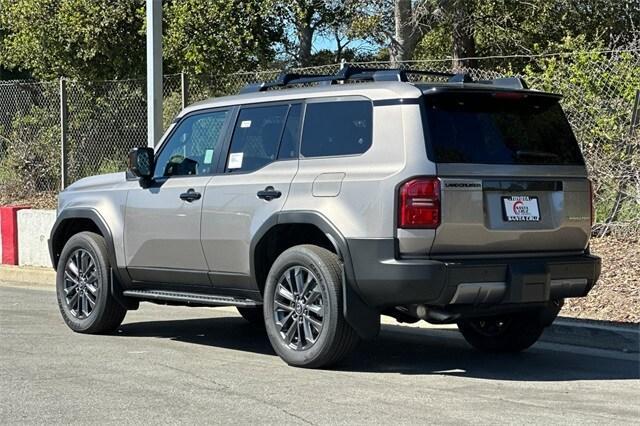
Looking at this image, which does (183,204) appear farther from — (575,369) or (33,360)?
(575,369)

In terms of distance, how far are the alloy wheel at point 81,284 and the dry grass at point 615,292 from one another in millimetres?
4300

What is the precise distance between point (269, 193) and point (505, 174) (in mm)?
1700

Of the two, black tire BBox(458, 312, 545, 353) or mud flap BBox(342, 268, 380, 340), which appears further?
black tire BBox(458, 312, 545, 353)

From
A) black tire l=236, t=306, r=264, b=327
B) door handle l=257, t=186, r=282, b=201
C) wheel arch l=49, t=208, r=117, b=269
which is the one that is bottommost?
black tire l=236, t=306, r=264, b=327

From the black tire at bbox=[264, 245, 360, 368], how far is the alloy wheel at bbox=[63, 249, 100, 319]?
218 centimetres

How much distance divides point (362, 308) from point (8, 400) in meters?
2.35

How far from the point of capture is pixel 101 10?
1944cm

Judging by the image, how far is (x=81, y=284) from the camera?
30.7 feet

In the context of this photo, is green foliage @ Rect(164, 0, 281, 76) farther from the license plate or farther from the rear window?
the license plate

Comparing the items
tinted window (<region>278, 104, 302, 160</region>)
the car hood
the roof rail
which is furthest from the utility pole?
the roof rail

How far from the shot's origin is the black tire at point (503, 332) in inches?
327

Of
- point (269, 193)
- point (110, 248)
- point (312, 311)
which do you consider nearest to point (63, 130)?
point (110, 248)

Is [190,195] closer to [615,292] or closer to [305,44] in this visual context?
[615,292]

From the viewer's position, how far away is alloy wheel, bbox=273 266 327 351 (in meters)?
7.41
